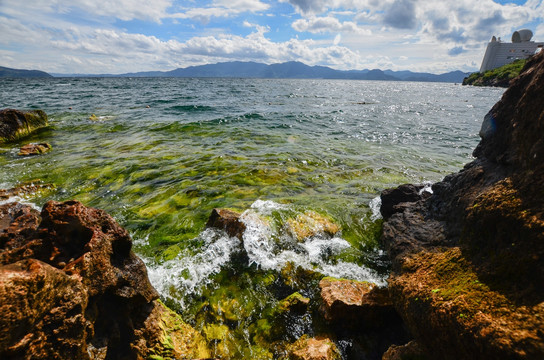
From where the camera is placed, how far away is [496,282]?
3090 millimetres

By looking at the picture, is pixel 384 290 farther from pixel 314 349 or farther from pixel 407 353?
pixel 314 349

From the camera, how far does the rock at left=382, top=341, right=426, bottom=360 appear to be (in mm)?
3408

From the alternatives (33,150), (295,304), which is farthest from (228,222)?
(33,150)

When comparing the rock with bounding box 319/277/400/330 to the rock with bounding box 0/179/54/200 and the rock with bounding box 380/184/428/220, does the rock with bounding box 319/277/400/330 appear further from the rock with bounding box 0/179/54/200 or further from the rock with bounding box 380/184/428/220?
the rock with bounding box 0/179/54/200

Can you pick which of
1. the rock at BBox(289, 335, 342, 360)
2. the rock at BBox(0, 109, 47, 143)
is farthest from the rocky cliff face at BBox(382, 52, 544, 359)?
the rock at BBox(0, 109, 47, 143)

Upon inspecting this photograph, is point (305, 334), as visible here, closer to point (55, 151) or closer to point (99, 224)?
point (99, 224)

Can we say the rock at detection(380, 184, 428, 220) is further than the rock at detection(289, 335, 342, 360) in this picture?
Yes

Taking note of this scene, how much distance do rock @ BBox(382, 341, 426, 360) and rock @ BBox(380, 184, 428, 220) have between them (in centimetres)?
444

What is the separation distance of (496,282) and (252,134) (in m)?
17.2

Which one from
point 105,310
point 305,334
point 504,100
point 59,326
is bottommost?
point 305,334

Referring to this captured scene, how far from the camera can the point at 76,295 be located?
2951mm

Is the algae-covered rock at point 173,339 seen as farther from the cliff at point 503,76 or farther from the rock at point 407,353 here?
the cliff at point 503,76

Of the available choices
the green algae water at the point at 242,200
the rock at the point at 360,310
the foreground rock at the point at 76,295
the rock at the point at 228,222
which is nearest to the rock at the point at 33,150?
the green algae water at the point at 242,200

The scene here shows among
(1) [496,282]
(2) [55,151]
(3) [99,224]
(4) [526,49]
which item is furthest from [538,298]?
(4) [526,49]
